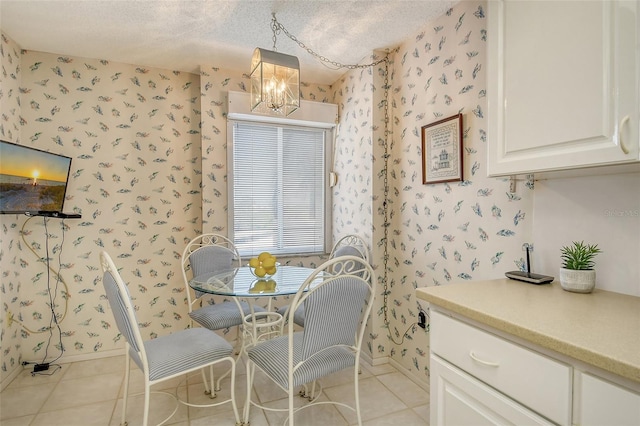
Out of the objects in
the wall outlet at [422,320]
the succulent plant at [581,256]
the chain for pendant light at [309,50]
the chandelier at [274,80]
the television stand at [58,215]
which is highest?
the chain for pendant light at [309,50]

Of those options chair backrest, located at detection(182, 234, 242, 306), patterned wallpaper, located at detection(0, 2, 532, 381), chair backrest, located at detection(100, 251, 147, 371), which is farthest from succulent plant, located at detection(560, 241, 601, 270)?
chair backrest, located at detection(182, 234, 242, 306)

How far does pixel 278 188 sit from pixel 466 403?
2549 mm

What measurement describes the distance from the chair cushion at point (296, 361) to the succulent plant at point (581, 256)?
1.07 m

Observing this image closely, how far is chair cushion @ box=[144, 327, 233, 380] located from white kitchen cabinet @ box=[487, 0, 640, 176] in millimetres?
1604

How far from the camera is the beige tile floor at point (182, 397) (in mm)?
2023

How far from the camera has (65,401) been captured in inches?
87.9

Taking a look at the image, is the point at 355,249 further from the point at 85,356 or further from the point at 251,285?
the point at 85,356

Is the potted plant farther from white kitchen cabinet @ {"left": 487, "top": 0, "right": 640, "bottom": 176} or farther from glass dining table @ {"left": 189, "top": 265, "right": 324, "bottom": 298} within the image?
glass dining table @ {"left": 189, "top": 265, "right": 324, "bottom": 298}

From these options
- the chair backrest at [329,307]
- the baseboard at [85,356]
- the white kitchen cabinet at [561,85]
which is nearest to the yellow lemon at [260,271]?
the chair backrest at [329,307]

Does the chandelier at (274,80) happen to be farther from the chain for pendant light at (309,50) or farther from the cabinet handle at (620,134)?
the cabinet handle at (620,134)

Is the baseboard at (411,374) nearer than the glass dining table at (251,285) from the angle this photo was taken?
No

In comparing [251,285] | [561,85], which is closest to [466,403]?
[561,85]

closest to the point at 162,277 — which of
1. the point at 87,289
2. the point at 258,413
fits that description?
the point at 87,289

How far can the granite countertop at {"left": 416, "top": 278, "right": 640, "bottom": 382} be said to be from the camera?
81cm
